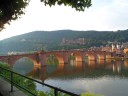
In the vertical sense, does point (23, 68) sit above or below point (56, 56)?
below

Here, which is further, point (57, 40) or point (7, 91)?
point (57, 40)

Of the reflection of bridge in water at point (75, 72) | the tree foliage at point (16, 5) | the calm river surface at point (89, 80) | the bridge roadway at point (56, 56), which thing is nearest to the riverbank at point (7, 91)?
the tree foliage at point (16, 5)

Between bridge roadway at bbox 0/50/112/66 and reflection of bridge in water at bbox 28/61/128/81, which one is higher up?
bridge roadway at bbox 0/50/112/66

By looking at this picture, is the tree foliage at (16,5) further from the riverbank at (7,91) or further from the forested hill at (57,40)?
the forested hill at (57,40)

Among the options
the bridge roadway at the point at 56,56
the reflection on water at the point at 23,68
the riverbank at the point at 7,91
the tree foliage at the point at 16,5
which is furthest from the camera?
the reflection on water at the point at 23,68

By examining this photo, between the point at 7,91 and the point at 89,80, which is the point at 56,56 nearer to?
the point at 89,80

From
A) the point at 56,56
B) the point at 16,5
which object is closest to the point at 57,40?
the point at 56,56

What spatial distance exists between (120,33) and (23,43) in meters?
69.2

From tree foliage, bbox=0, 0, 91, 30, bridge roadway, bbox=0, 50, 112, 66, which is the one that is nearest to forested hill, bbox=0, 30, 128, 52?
bridge roadway, bbox=0, 50, 112, 66

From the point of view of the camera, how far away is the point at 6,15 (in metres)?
9.76

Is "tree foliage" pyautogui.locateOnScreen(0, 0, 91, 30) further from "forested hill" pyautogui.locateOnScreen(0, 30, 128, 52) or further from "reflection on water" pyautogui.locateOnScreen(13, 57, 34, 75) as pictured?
"forested hill" pyautogui.locateOnScreen(0, 30, 128, 52)

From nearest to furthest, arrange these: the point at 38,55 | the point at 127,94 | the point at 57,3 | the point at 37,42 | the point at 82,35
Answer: the point at 57,3 → the point at 127,94 → the point at 38,55 → the point at 37,42 → the point at 82,35

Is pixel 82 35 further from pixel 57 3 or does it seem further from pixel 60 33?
pixel 57 3

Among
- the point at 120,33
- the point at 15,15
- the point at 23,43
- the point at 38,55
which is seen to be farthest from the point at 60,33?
the point at 15,15
